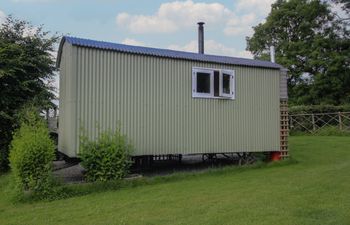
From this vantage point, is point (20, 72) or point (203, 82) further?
point (20, 72)

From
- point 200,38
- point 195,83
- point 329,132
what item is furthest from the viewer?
point 329,132

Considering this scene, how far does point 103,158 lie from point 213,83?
3661 millimetres

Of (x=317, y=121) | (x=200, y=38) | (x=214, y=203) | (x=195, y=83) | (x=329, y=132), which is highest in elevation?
(x=200, y=38)

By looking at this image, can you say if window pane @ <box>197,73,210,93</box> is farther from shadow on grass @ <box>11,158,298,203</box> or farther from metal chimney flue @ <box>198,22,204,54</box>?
metal chimney flue @ <box>198,22,204,54</box>

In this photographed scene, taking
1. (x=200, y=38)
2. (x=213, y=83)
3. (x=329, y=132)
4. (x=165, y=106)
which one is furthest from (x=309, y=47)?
(x=165, y=106)

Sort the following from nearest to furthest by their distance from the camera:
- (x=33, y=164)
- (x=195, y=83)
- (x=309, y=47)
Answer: (x=33, y=164) → (x=195, y=83) → (x=309, y=47)

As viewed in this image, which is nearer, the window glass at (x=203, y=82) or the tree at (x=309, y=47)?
the window glass at (x=203, y=82)

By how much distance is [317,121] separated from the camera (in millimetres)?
21844

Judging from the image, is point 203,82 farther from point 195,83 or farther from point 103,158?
point 103,158

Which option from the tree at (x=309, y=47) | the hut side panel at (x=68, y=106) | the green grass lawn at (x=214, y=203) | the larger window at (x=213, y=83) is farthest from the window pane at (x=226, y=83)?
the tree at (x=309, y=47)

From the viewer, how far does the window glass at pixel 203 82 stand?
10.1 metres

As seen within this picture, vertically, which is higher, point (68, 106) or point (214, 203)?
point (68, 106)

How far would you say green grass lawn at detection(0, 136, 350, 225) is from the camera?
5418 millimetres

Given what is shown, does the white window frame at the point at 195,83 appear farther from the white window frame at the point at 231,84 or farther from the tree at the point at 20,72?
the tree at the point at 20,72
